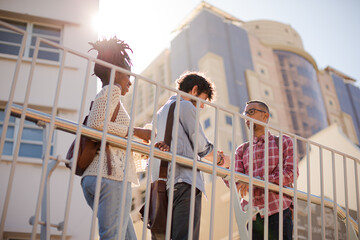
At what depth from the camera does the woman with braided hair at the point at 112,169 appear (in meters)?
2.36

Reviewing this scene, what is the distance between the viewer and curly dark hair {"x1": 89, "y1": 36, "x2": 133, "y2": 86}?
2.69 metres

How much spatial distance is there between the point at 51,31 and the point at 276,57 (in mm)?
24122

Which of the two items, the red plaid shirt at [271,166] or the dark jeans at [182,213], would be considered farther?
the red plaid shirt at [271,166]

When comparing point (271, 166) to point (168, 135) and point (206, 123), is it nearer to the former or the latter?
point (168, 135)

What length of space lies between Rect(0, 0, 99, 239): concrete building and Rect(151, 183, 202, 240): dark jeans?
153 inches

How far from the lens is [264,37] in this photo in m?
32.1

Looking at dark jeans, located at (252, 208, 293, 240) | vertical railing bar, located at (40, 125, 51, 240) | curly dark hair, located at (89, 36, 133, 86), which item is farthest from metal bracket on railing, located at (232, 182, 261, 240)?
vertical railing bar, located at (40, 125, 51, 240)

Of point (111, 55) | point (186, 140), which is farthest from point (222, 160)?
point (111, 55)

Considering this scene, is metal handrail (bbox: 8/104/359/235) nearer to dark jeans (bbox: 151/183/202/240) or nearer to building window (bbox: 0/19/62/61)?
dark jeans (bbox: 151/183/202/240)

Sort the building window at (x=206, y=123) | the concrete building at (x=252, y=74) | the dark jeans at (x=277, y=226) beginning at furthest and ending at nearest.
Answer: the concrete building at (x=252, y=74), the building window at (x=206, y=123), the dark jeans at (x=277, y=226)

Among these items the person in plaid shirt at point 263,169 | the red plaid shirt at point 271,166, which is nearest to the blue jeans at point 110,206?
the person in plaid shirt at point 263,169

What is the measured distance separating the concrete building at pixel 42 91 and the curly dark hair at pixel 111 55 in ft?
12.2

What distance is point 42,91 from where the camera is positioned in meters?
7.91

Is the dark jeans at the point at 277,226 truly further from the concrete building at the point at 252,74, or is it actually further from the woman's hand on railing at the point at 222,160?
the concrete building at the point at 252,74
